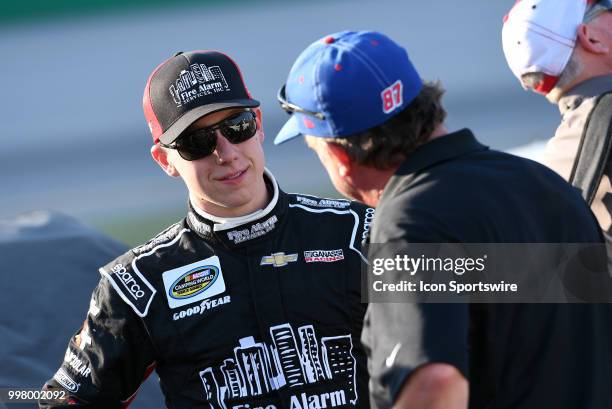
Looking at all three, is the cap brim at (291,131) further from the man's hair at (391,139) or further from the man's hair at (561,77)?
the man's hair at (561,77)

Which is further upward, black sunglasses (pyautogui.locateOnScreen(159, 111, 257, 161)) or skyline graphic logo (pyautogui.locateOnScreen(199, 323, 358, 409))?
black sunglasses (pyautogui.locateOnScreen(159, 111, 257, 161))

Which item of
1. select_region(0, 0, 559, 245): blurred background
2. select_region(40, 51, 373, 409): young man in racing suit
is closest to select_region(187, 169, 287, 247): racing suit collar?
select_region(40, 51, 373, 409): young man in racing suit

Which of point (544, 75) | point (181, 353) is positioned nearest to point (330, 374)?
point (181, 353)

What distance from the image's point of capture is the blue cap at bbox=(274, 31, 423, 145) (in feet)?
6.68

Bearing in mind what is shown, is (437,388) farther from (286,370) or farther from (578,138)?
(578,138)

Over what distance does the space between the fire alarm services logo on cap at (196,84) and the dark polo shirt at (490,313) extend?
101cm

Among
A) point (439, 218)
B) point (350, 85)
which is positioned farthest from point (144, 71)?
point (439, 218)

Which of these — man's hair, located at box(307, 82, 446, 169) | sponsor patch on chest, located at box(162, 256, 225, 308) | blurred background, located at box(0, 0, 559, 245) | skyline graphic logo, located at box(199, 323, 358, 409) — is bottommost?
blurred background, located at box(0, 0, 559, 245)

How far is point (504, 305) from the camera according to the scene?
1.93 m

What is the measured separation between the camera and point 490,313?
1.92 m

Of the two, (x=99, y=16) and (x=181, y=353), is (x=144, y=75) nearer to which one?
(x=99, y=16)

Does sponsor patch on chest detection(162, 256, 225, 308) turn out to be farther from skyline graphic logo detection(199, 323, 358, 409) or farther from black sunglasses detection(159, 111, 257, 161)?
black sunglasses detection(159, 111, 257, 161)

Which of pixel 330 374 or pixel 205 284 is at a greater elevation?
pixel 205 284

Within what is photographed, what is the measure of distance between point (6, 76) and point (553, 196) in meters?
8.91
